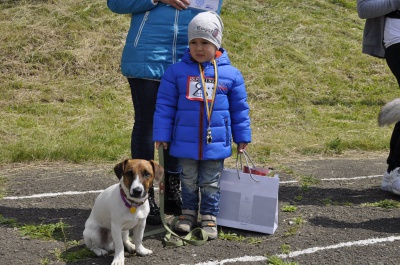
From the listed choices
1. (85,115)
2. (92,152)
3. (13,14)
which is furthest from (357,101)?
(13,14)

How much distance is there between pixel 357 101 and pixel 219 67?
7.31 meters

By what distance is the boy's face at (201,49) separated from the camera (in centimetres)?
463

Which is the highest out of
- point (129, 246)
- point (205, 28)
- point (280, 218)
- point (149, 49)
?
point (205, 28)

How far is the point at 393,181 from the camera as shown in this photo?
5.98 metres

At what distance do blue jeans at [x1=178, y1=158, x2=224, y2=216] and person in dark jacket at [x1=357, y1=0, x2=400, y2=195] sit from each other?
2.08 metres

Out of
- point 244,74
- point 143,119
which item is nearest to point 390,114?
point 143,119

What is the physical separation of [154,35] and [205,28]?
490 mm

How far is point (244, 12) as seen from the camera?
47.2 feet

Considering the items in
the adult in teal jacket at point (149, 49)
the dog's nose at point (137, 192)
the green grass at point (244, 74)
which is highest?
the adult in teal jacket at point (149, 49)

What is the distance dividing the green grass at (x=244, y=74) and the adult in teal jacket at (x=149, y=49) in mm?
2427

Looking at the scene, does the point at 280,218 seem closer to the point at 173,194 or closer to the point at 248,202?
the point at 248,202

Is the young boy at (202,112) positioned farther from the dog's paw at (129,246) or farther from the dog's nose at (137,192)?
the dog's nose at (137,192)

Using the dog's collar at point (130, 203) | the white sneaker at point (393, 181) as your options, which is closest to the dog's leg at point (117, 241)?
the dog's collar at point (130, 203)

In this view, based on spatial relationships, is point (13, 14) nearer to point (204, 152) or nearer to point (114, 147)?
point (114, 147)
